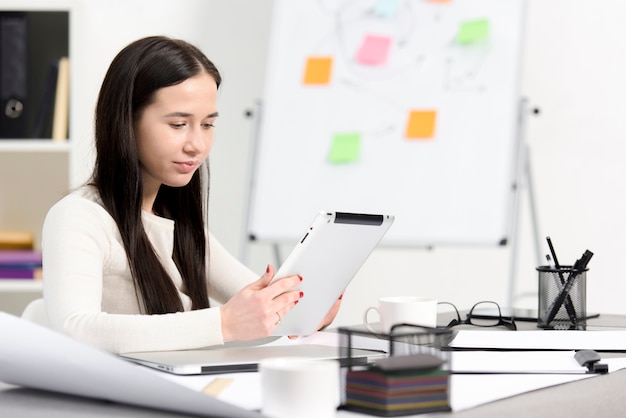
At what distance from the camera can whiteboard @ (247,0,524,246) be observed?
9.40 ft

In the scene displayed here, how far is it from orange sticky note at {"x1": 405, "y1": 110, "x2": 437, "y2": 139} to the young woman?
1308mm

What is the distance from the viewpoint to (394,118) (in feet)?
9.75

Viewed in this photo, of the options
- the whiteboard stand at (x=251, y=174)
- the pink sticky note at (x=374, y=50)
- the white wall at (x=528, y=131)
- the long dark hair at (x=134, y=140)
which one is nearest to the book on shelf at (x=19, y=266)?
the white wall at (x=528, y=131)

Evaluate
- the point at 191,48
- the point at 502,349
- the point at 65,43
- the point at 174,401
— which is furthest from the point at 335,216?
the point at 65,43

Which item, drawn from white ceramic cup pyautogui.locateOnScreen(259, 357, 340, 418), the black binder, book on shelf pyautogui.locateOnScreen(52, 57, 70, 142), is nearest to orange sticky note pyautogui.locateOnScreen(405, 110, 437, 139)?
book on shelf pyautogui.locateOnScreen(52, 57, 70, 142)

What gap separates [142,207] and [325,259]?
457mm

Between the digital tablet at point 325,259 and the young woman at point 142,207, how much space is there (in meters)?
0.04

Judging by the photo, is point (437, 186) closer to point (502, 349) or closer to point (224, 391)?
point (502, 349)

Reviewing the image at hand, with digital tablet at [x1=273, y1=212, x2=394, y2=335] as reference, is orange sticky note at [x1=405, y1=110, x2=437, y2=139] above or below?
above

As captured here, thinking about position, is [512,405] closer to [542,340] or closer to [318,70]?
[542,340]

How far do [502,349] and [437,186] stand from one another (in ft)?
5.24

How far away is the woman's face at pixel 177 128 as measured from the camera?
5.08 ft

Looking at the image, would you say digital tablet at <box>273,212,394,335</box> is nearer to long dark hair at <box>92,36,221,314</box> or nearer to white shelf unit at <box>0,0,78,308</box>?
long dark hair at <box>92,36,221,314</box>

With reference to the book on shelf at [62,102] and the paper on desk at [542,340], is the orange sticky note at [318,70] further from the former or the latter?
the paper on desk at [542,340]
